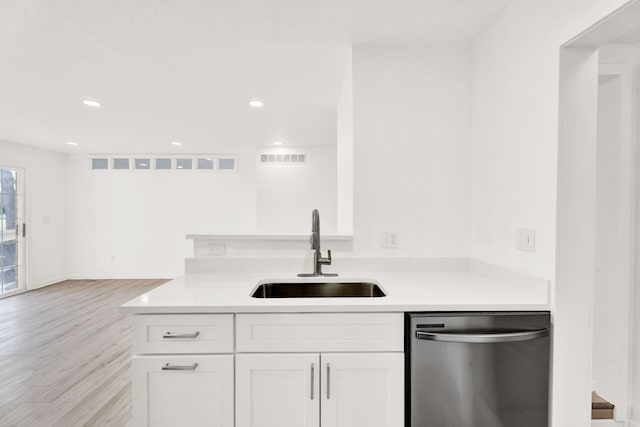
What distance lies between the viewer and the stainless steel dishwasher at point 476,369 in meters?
1.33

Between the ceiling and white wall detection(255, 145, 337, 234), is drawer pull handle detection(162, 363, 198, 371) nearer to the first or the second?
the ceiling

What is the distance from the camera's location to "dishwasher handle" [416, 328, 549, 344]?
4.31 feet

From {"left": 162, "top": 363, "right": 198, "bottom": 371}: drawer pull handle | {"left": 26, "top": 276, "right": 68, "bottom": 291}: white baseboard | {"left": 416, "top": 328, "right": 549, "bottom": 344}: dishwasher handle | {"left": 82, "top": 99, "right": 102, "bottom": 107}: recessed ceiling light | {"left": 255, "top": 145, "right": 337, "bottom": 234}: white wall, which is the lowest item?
{"left": 26, "top": 276, "right": 68, "bottom": 291}: white baseboard

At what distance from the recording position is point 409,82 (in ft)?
6.84

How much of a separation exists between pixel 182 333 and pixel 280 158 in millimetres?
4718

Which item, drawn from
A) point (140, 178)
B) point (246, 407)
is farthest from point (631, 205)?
point (140, 178)

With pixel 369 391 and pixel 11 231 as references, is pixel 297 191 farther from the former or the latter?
pixel 369 391

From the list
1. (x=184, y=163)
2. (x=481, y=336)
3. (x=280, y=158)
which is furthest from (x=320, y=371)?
(x=184, y=163)

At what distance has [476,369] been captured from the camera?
133cm

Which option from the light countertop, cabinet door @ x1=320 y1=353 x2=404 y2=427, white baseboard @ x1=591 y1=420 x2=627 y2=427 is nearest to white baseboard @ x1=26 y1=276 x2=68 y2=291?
the light countertop

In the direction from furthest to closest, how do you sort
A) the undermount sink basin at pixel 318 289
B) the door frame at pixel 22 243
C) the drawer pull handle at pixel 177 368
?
the door frame at pixel 22 243 → the undermount sink basin at pixel 318 289 → the drawer pull handle at pixel 177 368

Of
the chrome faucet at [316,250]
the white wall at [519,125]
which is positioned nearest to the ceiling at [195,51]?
the white wall at [519,125]

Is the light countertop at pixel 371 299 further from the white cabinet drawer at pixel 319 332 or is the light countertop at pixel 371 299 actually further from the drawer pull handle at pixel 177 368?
the drawer pull handle at pixel 177 368

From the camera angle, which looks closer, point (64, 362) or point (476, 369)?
point (476, 369)
